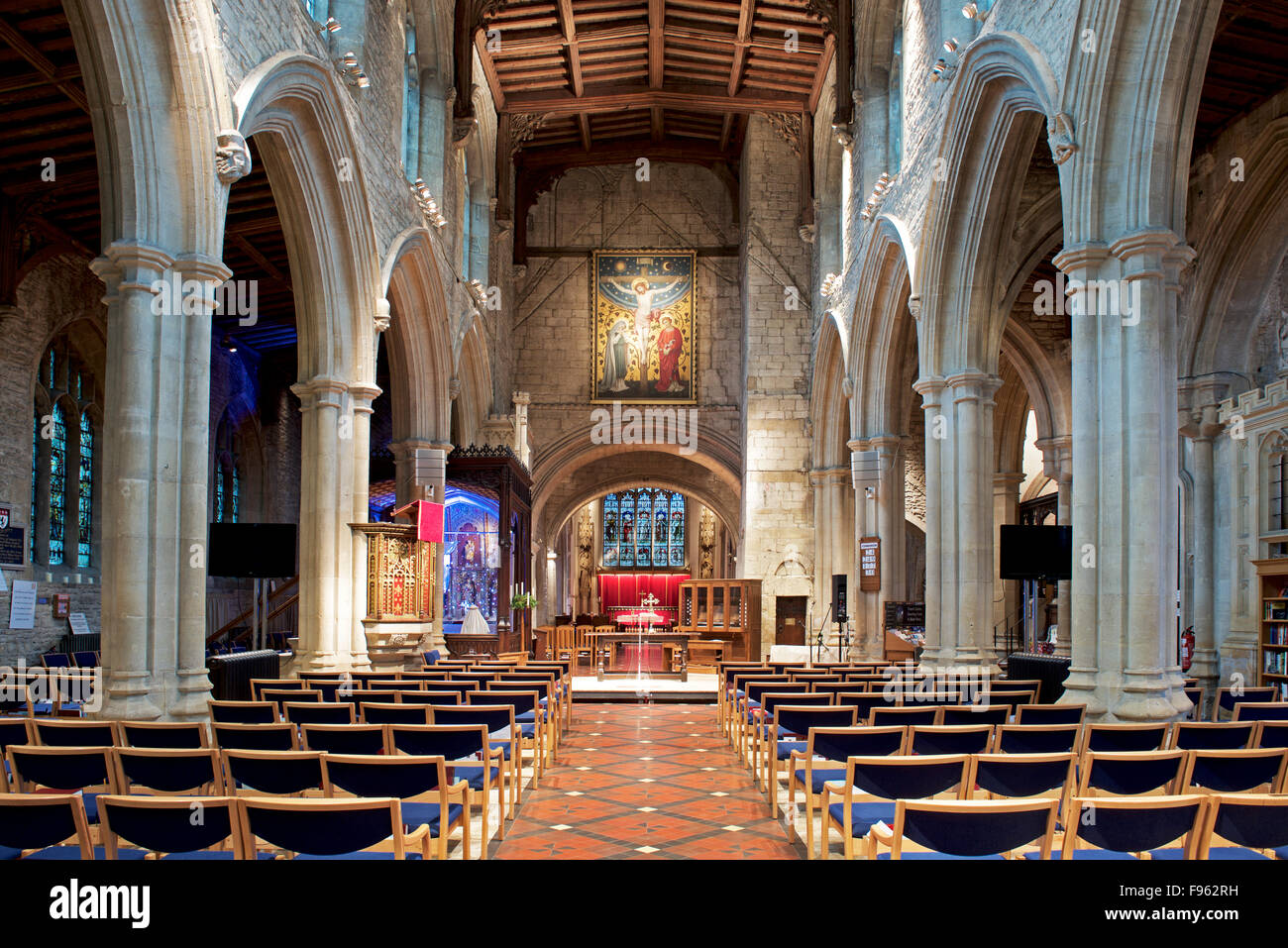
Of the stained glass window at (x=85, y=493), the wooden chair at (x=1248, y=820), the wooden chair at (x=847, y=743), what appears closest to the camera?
the wooden chair at (x=1248, y=820)

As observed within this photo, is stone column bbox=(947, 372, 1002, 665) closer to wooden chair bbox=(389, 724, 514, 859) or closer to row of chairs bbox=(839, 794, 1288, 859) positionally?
wooden chair bbox=(389, 724, 514, 859)

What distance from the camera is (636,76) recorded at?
19906 millimetres

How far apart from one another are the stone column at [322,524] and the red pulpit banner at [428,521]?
82 centimetres

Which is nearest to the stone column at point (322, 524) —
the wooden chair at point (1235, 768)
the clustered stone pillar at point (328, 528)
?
the clustered stone pillar at point (328, 528)

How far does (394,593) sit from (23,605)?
14.2 ft

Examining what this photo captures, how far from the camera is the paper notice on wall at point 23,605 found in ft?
37.3

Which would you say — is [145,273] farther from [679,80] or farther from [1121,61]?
[679,80]

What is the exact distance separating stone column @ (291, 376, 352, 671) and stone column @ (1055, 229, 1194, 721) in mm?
7095

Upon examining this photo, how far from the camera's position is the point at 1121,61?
718 cm

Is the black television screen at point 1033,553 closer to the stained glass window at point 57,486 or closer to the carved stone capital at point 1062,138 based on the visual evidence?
the carved stone capital at point 1062,138

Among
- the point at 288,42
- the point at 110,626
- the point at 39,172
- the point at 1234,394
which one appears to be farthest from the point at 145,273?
the point at 1234,394

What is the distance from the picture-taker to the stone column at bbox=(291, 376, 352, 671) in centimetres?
1070

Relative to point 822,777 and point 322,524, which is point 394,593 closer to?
point 322,524

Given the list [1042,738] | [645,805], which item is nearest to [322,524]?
[645,805]
